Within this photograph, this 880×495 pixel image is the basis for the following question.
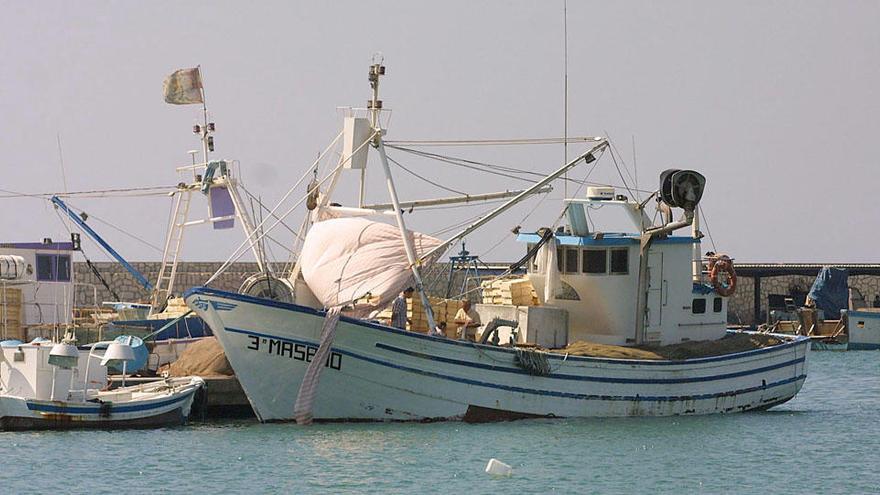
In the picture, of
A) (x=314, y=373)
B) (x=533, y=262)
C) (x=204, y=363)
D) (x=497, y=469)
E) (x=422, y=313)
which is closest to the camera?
(x=497, y=469)

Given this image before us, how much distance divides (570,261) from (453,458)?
21.0 feet

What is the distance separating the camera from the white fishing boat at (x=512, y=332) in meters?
27.0

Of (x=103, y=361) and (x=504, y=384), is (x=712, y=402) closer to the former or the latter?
(x=504, y=384)

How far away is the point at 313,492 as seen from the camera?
22328mm

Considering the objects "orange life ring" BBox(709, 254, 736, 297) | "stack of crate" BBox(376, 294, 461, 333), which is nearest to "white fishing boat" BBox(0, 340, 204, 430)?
"stack of crate" BBox(376, 294, 461, 333)

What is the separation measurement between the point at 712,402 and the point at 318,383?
7519mm

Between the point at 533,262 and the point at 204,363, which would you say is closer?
the point at 533,262

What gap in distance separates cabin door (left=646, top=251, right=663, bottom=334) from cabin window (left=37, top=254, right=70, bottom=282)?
1484 cm

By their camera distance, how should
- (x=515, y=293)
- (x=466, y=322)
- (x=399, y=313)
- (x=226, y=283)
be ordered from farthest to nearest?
(x=226, y=283) → (x=515, y=293) → (x=466, y=322) → (x=399, y=313)

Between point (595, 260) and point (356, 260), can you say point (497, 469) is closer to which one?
point (356, 260)

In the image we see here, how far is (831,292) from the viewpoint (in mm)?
62375

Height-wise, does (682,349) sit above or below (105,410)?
above

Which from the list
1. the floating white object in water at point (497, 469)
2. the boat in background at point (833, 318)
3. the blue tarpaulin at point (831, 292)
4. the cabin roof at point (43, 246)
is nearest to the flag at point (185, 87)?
the cabin roof at point (43, 246)

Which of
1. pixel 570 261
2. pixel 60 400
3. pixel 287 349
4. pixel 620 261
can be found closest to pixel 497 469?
pixel 287 349
